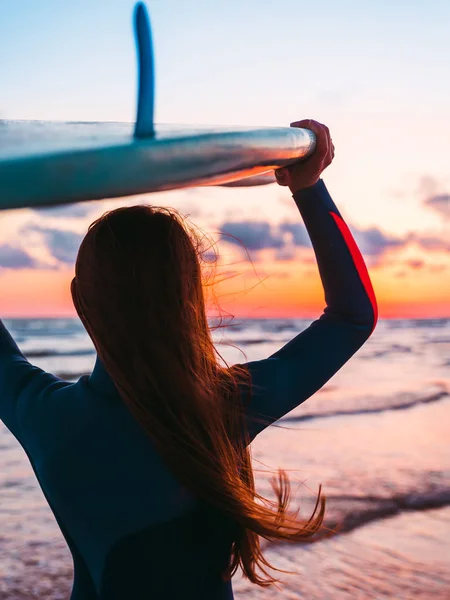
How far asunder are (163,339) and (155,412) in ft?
0.39

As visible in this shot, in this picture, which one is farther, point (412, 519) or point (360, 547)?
point (412, 519)

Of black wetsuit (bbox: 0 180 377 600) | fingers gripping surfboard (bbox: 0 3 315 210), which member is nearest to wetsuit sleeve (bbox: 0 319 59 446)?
black wetsuit (bbox: 0 180 377 600)

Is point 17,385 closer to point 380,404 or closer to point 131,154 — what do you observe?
point 131,154

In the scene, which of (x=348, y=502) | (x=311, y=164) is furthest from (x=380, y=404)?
(x=311, y=164)

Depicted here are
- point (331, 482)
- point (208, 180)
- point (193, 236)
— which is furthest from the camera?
point (331, 482)

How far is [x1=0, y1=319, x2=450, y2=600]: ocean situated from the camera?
382cm

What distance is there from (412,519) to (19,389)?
168 inches

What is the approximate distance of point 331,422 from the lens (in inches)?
346

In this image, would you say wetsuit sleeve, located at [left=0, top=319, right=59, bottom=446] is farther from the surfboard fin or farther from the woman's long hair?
the surfboard fin

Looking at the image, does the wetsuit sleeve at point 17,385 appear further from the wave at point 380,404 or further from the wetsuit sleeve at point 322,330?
the wave at point 380,404

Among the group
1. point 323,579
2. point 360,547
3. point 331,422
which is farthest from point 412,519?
point 331,422

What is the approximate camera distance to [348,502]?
5.32 meters

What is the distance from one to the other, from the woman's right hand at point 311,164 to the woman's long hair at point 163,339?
0.89ft

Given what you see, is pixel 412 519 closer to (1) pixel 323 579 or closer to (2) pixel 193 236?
(1) pixel 323 579
